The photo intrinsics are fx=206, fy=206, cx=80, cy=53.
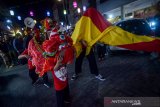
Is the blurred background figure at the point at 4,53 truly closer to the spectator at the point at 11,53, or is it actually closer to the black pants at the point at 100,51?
the spectator at the point at 11,53

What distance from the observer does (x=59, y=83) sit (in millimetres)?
4316

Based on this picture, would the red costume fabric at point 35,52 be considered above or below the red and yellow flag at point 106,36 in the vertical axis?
below

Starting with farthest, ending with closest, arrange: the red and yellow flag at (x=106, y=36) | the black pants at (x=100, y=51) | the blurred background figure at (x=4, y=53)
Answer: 1. the blurred background figure at (x=4, y=53)
2. the black pants at (x=100, y=51)
3. the red and yellow flag at (x=106, y=36)

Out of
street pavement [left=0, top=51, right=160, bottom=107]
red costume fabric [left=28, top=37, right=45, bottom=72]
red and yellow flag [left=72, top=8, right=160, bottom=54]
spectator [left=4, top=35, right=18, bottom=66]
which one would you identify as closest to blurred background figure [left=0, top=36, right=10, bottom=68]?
spectator [left=4, top=35, right=18, bottom=66]

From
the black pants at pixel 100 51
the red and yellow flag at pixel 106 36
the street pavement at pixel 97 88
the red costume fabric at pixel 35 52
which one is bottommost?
A: the street pavement at pixel 97 88

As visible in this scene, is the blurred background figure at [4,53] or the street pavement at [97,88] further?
the blurred background figure at [4,53]

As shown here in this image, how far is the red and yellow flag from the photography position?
5.00 meters

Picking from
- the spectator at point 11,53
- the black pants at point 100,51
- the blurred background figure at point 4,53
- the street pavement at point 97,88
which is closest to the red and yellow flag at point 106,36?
the street pavement at point 97,88

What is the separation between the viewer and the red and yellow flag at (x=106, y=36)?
500 centimetres

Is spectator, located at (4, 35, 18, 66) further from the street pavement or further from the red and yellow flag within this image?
the red and yellow flag

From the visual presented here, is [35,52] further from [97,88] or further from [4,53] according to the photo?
[4,53]

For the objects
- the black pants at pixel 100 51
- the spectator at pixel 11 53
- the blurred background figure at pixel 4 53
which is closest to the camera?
the black pants at pixel 100 51

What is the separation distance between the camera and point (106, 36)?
5.66 m

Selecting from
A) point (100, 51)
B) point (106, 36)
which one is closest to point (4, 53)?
point (100, 51)
